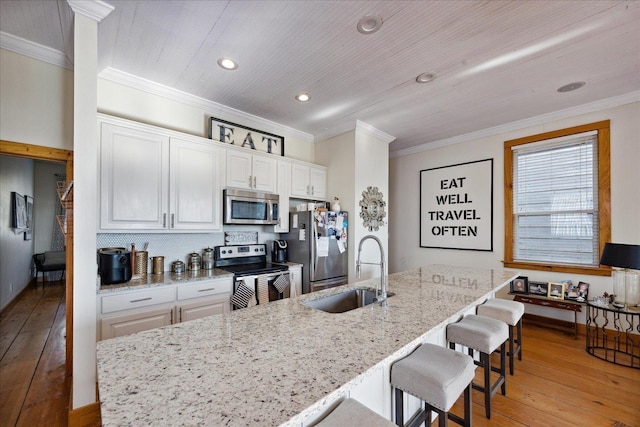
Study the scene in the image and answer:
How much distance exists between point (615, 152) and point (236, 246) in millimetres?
4530

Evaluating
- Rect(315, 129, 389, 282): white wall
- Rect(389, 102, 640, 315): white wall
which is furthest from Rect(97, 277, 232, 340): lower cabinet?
Rect(389, 102, 640, 315): white wall

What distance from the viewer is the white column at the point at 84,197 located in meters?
1.76

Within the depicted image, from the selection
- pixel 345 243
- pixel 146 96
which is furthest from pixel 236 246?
Answer: pixel 146 96

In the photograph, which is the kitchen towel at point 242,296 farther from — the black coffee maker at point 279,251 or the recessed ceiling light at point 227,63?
the recessed ceiling light at point 227,63

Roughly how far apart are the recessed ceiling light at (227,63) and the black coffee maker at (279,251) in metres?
2.09

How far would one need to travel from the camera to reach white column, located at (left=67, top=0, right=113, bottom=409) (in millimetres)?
1756

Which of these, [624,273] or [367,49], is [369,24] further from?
[624,273]

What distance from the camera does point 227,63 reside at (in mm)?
2438

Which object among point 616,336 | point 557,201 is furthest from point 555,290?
point 557,201

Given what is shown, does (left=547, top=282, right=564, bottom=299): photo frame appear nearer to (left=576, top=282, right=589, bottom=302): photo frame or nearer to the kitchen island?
(left=576, top=282, right=589, bottom=302): photo frame

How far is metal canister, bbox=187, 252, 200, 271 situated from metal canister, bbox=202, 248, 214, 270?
78mm

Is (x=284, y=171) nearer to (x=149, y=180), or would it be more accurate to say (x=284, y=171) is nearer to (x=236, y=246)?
(x=236, y=246)

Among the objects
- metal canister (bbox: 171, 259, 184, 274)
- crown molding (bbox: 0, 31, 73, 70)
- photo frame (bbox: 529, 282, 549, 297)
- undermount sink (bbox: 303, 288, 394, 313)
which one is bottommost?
photo frame (bbox: 529, 282, 549, 297)

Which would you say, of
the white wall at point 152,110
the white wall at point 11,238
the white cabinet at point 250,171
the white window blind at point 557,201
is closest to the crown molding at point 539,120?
the white window blind at point 557,201
